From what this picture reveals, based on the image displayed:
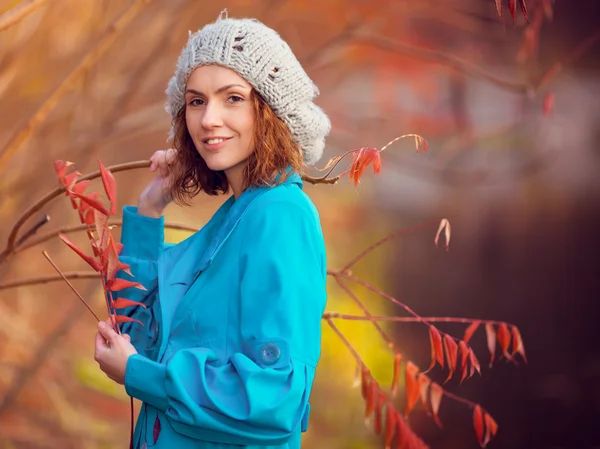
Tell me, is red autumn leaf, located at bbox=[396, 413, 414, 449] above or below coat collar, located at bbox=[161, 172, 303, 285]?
below

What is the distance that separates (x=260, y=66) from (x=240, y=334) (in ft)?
1.14

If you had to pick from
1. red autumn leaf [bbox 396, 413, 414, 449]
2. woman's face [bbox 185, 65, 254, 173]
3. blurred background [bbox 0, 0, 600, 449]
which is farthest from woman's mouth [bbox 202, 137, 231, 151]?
blurred background [bbox 0, 0, 600, 449]

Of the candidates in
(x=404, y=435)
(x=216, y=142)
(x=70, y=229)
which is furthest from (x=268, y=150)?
(x=404, y=435)

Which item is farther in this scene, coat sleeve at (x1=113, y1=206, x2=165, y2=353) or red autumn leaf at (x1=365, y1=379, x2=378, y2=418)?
red autumn leaf at (x1=365, y1=379, x2=378, y2=418)

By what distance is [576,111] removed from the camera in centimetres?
362

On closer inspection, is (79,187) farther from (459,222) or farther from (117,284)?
(459,222)

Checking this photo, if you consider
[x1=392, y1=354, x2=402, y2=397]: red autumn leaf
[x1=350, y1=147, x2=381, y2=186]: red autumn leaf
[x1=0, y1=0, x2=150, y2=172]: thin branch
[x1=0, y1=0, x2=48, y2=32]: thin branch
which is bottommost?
[x1=392, y1=354, x2=402, y2=397]: red autumn leaf

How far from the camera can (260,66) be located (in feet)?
3.44

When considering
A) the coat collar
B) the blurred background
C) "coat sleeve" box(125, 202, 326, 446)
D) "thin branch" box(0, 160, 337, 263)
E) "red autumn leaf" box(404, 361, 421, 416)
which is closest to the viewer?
"coat sleeve" box(125, 202, 326, 446)

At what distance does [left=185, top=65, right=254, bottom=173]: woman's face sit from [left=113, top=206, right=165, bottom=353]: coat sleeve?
19cm

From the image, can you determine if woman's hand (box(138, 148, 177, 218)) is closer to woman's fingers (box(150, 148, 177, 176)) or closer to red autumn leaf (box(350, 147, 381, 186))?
woman's fingers (box(150, 148, 177, 176))

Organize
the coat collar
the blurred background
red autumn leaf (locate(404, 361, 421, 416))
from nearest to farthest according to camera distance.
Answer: the coat collar → red autumn leaf (locate(404, 361, 421, 416)) → the blurred background

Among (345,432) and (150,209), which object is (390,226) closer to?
(345,432)

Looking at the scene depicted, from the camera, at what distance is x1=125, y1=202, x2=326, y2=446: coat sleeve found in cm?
92
